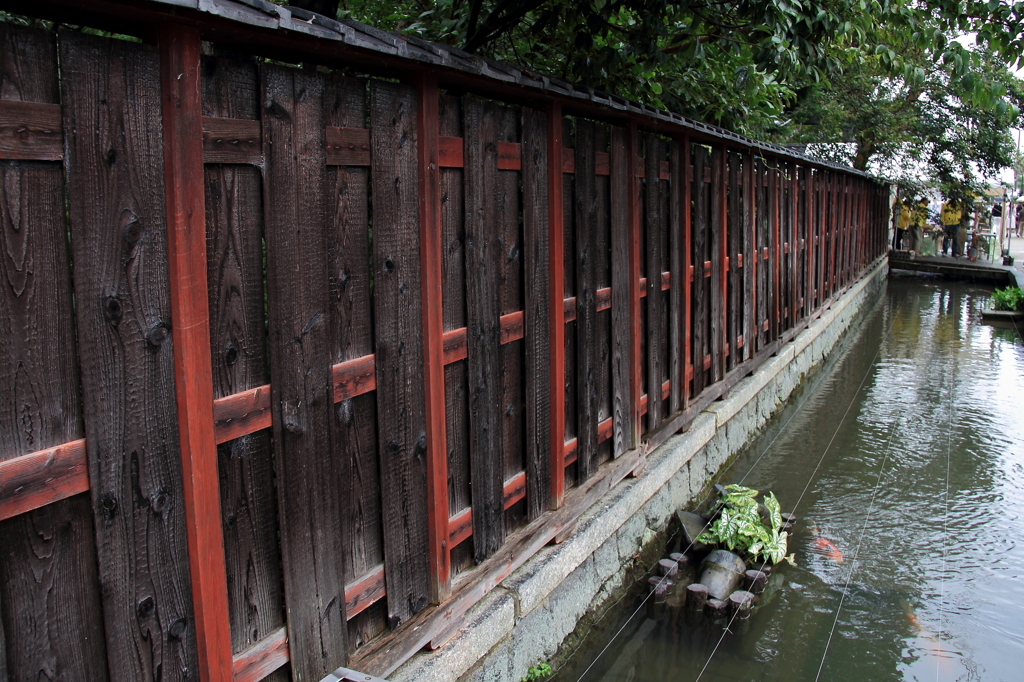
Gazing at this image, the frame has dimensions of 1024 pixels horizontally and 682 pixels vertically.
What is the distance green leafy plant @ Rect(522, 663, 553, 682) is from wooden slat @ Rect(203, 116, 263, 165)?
9.25 feet

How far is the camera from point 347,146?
2.78 m

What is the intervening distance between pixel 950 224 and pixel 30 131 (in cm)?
3490

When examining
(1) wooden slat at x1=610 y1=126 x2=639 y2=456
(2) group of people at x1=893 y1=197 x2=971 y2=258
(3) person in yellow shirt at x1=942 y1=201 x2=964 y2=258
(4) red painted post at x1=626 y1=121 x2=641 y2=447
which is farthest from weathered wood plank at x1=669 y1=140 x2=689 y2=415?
(3) person in yellow shirt at x1=942 y1=201 x2=964 y2=258

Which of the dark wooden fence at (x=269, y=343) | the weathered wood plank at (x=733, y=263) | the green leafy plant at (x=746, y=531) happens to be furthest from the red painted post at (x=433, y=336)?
the weathered wood plank at (x=733, y=263)

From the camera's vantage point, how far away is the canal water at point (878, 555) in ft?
14.8

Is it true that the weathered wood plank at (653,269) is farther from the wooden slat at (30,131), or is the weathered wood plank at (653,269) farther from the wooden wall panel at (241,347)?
the wooden slat at (30,131)

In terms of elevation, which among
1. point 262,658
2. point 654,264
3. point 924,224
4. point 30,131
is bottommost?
point 262,658

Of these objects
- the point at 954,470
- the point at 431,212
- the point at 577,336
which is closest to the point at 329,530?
the point at 431,212

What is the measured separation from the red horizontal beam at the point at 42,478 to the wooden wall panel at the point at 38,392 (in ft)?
0.11

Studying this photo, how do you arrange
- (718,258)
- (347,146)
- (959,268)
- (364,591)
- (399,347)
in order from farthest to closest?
(959,268) < (718,258) < (399,347) < (364,591) < (347,146)

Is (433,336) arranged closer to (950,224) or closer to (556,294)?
(556,294)

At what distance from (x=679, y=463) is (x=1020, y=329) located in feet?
40.9

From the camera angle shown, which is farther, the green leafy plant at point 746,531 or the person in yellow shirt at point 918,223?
the person in yellow shirt at point 918,223

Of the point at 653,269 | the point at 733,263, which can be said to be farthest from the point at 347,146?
the point at 733,263
